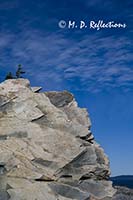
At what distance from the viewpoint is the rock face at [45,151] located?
153 feet

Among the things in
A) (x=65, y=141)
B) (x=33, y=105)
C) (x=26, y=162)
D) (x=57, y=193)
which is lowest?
(x=57, y=193)

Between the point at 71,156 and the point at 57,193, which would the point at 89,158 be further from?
the point at 57,193

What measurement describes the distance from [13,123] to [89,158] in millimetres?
12443

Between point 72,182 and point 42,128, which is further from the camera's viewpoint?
point 42,128

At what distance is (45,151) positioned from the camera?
52031mm

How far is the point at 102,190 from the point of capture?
2085 inches

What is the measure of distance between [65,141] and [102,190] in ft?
28.8

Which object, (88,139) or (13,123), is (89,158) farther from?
(13,123)

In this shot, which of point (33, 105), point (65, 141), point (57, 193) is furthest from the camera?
point (33, 105)

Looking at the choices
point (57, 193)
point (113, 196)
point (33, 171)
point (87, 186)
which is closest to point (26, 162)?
point (33, 171)

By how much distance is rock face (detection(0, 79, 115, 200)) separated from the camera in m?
46.8

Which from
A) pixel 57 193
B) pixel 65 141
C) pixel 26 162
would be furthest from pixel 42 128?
pixel 57 193

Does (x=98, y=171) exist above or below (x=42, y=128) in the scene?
below

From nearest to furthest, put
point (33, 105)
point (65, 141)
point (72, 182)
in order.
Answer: point (72, 182)
point (65, 141)
point (33, 105)
